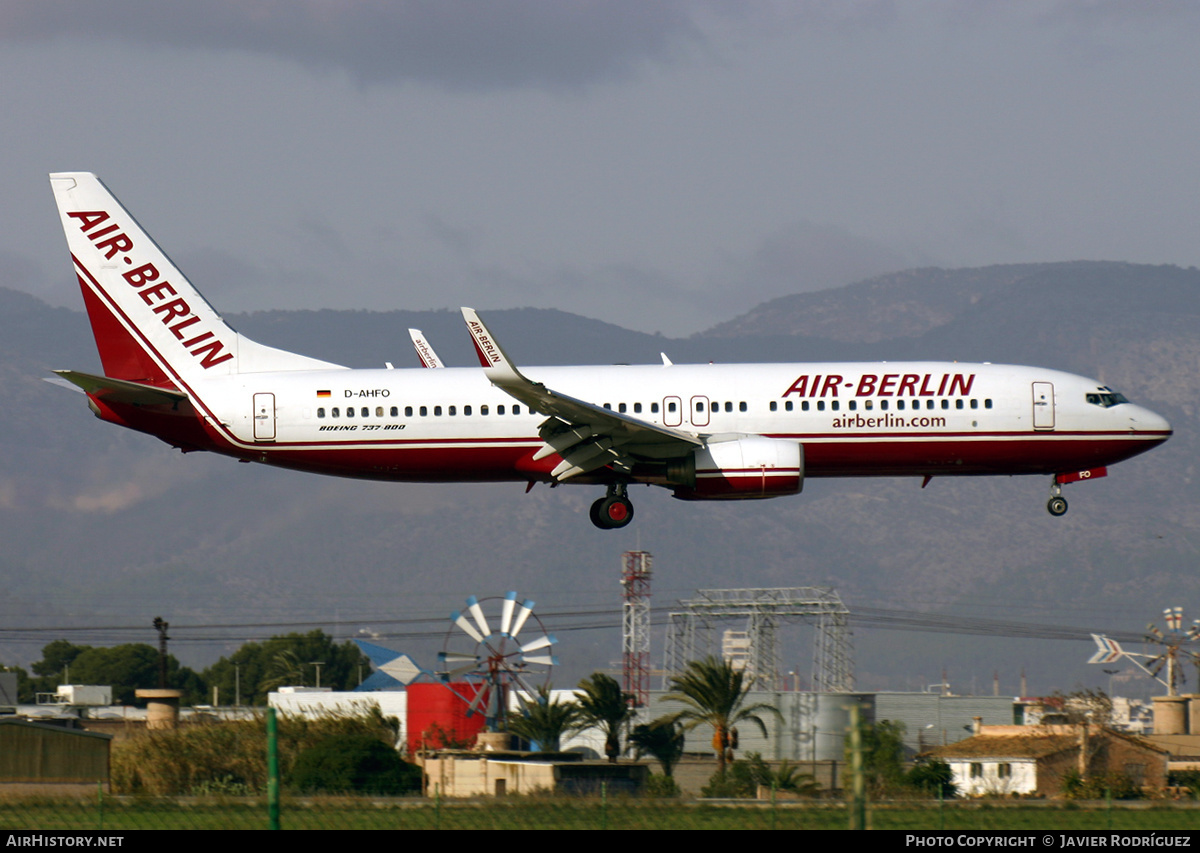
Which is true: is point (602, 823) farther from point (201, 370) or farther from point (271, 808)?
point (201, 370)

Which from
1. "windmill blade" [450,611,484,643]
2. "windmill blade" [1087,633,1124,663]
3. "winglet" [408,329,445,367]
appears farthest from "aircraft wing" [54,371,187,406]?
"windmill blade" [1087,633,1124,663]

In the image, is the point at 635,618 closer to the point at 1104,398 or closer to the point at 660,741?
the point at 660,741

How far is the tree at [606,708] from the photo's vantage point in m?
75.6

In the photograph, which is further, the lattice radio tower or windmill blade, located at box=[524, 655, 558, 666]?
the lattice radio tower

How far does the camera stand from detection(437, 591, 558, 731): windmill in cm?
8688

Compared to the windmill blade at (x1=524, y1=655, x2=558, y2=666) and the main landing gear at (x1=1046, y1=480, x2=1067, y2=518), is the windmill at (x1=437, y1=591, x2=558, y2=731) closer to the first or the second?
the windmill blade at (x1=524, y1=655, x2=558, y2=666)

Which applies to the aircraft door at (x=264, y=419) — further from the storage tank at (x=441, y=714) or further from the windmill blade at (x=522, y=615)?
the windmill blade at (x=522, y=615)

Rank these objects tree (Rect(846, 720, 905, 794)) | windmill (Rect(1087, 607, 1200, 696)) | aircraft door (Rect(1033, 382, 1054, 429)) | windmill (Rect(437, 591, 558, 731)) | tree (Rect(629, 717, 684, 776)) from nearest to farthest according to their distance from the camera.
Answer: aircraft door (Rect(1033, 382, 1054, 429)), tree (Rect(846, 720, 905, 794)), tree (Rect(629, 717, 684, 776)), windmill (Rect(437, 591, 558, 731)), windmill (Rect(1087, 607, 1200, 696))

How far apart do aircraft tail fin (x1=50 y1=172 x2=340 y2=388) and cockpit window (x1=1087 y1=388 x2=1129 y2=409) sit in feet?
78.6

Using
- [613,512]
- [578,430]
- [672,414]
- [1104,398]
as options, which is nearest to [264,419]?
[578,430]

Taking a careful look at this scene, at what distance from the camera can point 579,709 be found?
77562 millimetres

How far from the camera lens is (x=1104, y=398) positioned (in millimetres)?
47750

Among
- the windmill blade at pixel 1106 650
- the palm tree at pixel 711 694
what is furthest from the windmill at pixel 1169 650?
the palm tree at pixel 711 694

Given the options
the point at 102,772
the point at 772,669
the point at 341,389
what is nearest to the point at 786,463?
the point at 341,389
